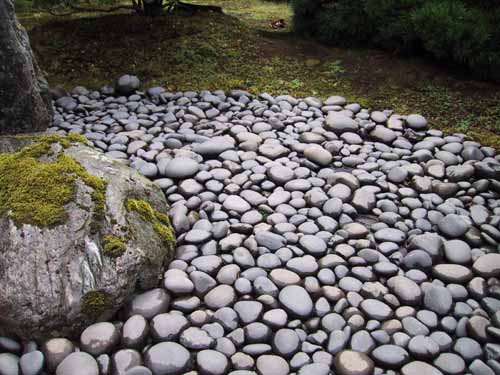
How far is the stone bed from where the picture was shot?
6.67ft

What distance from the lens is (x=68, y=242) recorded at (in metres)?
2.17

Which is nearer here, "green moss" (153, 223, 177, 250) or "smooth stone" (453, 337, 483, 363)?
"smooth stone" (453, 337, 483, 363)

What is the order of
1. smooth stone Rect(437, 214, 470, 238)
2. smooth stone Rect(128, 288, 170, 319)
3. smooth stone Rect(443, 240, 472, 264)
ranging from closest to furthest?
smooth stone Rect(128, 288, 170, 319)
smooth stone Rect(443, 240, 472, 264)
smooth stone Rect(437, 214, 470, 238)

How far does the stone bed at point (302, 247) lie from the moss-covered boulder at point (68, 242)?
0.11m

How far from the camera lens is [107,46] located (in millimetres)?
4762

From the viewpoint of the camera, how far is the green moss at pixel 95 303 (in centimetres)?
207

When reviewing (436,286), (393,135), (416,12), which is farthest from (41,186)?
(416,12)

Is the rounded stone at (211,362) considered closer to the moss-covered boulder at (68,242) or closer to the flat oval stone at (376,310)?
the moss-covered boulder at (68,242)

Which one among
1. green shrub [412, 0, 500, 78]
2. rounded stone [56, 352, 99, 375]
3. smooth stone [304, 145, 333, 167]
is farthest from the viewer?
green shrub [412, 0, 500, 78]

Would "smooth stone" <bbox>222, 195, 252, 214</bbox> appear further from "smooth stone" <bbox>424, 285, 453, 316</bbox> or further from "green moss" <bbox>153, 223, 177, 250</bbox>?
"smooth stone" <bbox>424, 285, 453, 316</bbox>

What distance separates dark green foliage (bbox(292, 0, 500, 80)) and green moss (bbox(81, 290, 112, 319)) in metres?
3.64

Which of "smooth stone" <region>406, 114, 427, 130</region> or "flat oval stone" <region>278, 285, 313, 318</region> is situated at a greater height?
"smooth stone" <region>406, 114, 427, 130</region>

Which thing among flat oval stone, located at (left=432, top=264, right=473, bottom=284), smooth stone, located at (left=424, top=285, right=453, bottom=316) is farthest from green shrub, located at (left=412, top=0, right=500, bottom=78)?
smooth stone, located at (left=424, top=285, right=453, bottom=316)

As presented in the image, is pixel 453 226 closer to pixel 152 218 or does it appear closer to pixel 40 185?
pixel 152 218
